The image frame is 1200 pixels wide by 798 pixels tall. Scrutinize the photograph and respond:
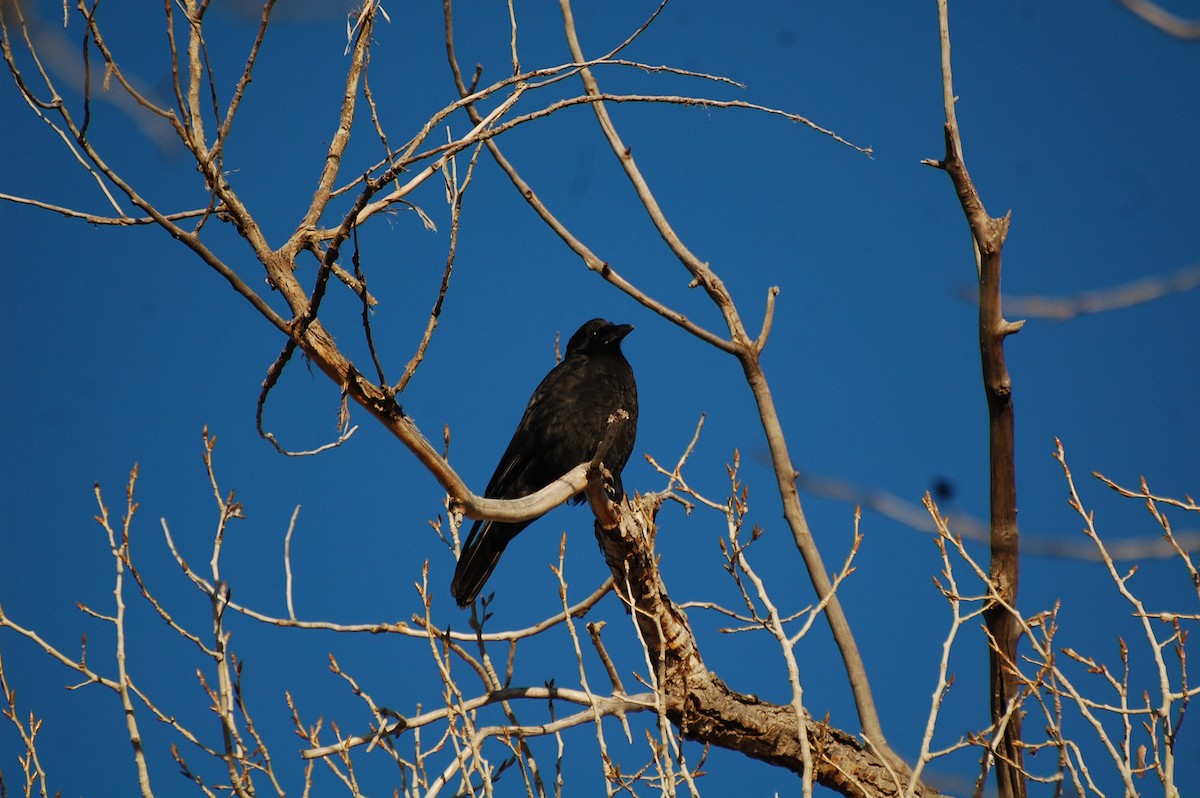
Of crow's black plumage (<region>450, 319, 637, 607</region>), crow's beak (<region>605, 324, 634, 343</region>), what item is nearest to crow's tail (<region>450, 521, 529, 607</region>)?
crow's black plumage (<region>450, 319, 637, 607</region>)

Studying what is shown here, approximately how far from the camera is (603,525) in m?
4.39

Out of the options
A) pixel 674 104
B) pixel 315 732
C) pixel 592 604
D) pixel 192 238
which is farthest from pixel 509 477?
pixel 192 238

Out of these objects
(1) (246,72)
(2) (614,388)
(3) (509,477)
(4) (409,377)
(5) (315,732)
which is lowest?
(5) (315,732)

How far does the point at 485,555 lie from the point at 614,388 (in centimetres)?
154

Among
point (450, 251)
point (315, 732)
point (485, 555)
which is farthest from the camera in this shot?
point (485, 555)

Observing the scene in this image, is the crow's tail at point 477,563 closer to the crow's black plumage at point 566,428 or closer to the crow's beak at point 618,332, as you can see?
the crow's black plumage at point 566,428

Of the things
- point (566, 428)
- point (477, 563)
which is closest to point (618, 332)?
point (566, 428)

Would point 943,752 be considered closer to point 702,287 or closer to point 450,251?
point 450,251

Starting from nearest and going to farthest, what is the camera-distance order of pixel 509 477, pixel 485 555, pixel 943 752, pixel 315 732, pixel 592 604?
pixel 943 752 < pixel 315 732 < pixel 592 604 < pixel 485 555 < pixel 509 477

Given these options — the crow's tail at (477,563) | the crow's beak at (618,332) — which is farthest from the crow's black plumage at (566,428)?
the crow's tail at (477,563)

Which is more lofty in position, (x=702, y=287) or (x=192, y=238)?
(x=702, y=287)

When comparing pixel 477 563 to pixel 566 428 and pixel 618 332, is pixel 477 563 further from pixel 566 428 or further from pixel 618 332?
pixel 618 332

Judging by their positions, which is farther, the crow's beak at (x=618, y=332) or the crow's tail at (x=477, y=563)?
the crow's beak at (x=618, y=332)

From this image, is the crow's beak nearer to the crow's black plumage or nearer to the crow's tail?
the crow's black plumage
